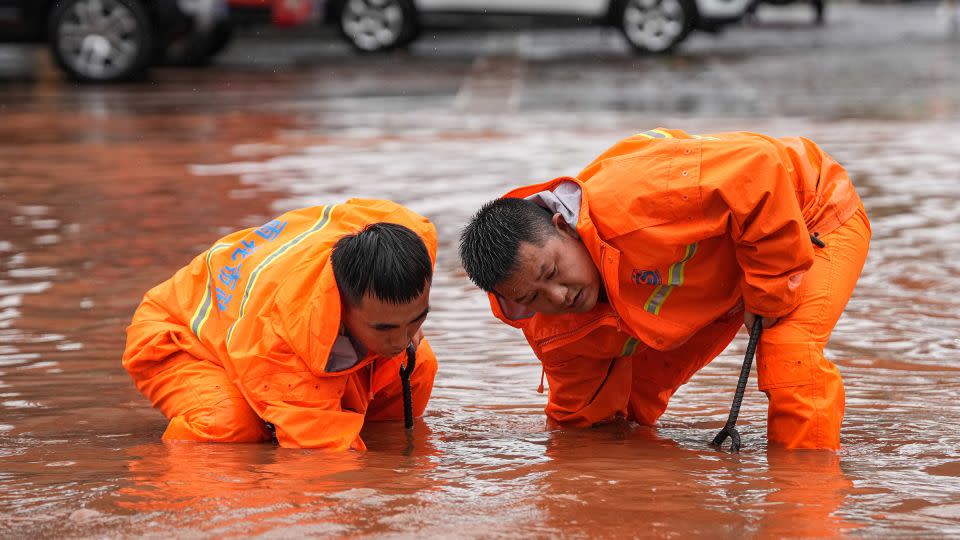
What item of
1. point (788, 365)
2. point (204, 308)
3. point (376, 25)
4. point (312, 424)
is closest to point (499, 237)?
point (312, 424)

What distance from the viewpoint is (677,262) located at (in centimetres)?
389

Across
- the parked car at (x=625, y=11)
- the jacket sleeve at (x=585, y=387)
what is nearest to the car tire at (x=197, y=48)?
the parked car at (x=625, y=11)

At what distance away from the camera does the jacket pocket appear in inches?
152

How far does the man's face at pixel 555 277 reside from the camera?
146 inches

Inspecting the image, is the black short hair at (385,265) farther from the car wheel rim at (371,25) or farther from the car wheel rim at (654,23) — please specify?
the car wheel rim at (371,25)

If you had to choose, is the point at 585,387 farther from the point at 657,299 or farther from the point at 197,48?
the point at 197,48

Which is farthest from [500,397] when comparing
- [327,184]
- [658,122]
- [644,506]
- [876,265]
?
[658,122]

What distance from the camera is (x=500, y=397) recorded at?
462cm

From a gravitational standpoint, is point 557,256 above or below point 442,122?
above

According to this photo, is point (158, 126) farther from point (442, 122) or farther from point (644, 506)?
point (644, 506)

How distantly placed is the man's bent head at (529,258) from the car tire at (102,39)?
1070 centimetres

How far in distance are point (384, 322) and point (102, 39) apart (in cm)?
1139

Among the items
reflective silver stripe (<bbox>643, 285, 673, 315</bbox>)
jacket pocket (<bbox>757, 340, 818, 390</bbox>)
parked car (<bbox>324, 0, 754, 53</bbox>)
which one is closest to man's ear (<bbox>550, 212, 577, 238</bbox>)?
reflective silver stripe (<bbox>643, 285, 673, 315</bbox>)

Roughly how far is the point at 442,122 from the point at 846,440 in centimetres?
813
